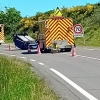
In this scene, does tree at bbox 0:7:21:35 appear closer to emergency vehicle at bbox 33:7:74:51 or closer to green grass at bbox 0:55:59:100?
emergency vehicle at bbox 33:7:74:51

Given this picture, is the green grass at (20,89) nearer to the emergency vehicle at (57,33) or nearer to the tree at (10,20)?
the emergency vehicle at (57,33)

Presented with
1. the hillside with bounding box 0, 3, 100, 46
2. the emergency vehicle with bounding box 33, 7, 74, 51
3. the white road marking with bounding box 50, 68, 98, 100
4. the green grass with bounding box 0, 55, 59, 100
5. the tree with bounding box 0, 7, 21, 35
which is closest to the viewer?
the green grass with bounding box 0, 55, 59, 100

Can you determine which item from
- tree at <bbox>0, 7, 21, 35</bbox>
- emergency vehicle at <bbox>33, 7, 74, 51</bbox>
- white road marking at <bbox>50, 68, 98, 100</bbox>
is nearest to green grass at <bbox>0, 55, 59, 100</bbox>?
white road marking at <bbox>50, 68, 98, 100</bbox>

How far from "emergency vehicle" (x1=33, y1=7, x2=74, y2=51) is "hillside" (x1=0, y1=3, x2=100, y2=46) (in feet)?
26.1

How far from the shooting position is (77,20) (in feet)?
171

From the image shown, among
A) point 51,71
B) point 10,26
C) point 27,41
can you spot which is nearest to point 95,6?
point 27,41

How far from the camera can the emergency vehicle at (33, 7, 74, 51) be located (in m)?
30.6

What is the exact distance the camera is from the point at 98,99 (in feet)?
32.8

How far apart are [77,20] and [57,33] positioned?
21204 millimetres

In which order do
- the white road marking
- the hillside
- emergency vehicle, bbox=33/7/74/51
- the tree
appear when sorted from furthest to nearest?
the tree → the hillside → emergency vehicle, bbox=33/7/74/51 → the white road marking

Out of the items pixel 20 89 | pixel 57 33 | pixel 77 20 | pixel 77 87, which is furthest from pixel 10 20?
pixel 20 89

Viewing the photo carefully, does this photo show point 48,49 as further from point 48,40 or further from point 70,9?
point 70,9

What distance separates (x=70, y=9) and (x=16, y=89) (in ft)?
155

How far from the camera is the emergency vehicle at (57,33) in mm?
30566
